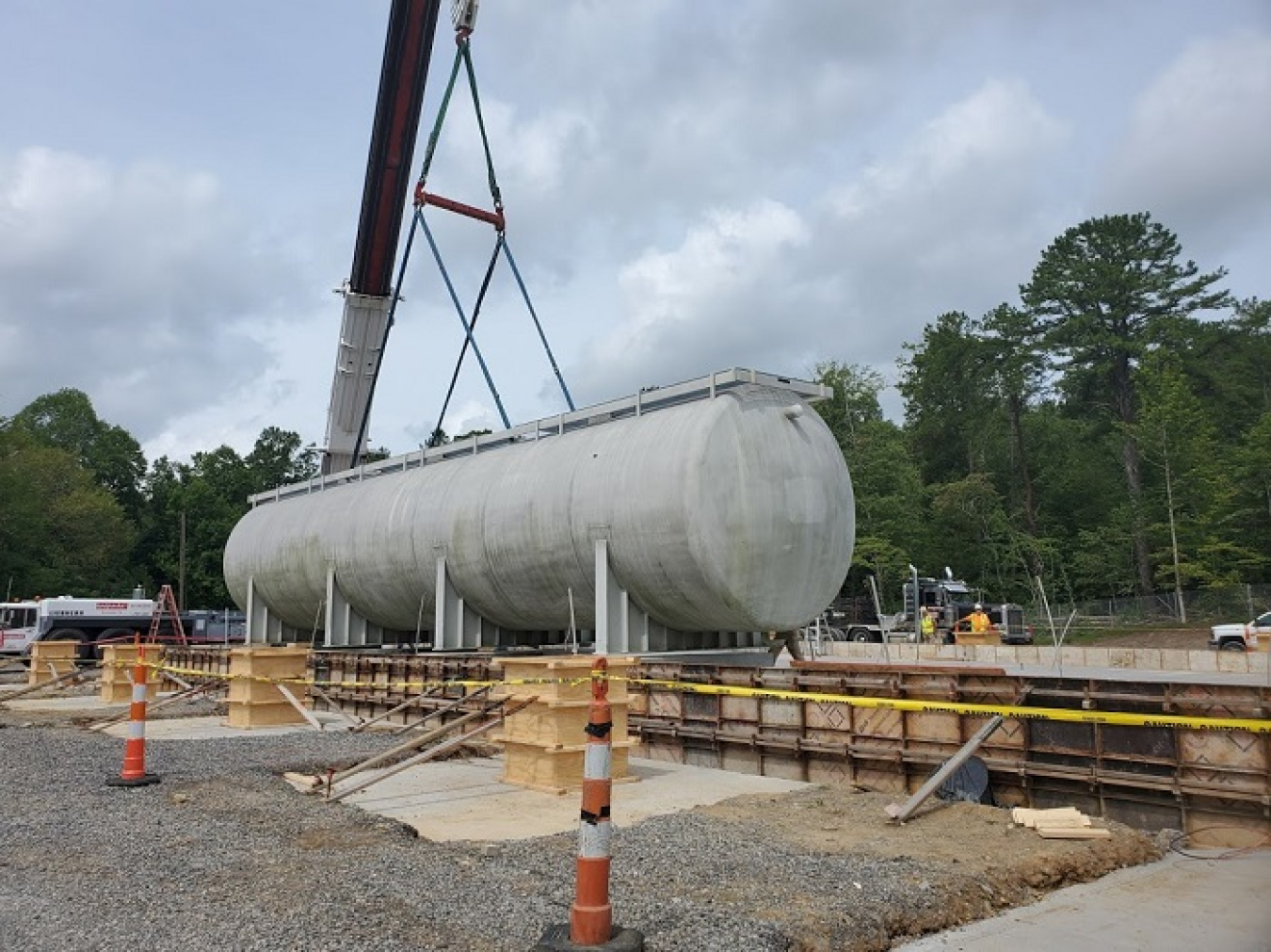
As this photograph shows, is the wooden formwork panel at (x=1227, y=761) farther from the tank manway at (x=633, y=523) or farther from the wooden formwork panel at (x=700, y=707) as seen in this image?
the tank manway at (x=633, y=523)

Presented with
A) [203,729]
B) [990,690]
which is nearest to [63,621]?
[203,729]

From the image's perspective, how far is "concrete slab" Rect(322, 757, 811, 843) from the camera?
291 inches

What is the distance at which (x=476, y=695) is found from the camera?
11.8 m

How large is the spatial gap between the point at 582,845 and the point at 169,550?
226 ft

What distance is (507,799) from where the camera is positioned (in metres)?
8.48

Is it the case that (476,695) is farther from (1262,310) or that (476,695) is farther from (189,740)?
(1262,310)

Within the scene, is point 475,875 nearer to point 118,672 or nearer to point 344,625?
point 344,625

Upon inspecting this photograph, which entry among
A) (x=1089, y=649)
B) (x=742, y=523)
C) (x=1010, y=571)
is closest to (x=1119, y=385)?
(x=1010, y=571)

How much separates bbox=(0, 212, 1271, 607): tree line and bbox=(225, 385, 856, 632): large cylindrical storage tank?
121 feet

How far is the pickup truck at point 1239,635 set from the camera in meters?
29.0

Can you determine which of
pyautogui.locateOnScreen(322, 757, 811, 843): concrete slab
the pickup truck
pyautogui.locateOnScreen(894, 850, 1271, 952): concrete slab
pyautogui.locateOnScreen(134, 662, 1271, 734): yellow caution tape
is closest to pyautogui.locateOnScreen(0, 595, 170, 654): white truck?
pyautogui.locateOnScreen(322, 757, 811, 843): concrete slab

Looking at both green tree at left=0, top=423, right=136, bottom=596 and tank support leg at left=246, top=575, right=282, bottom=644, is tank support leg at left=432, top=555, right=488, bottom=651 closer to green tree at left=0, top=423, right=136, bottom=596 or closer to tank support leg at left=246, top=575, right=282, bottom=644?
tank support leg at left=246, top=575, right=282, bottom=644

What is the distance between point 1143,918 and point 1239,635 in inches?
1197

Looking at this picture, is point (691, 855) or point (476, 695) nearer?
point (691, 855)
